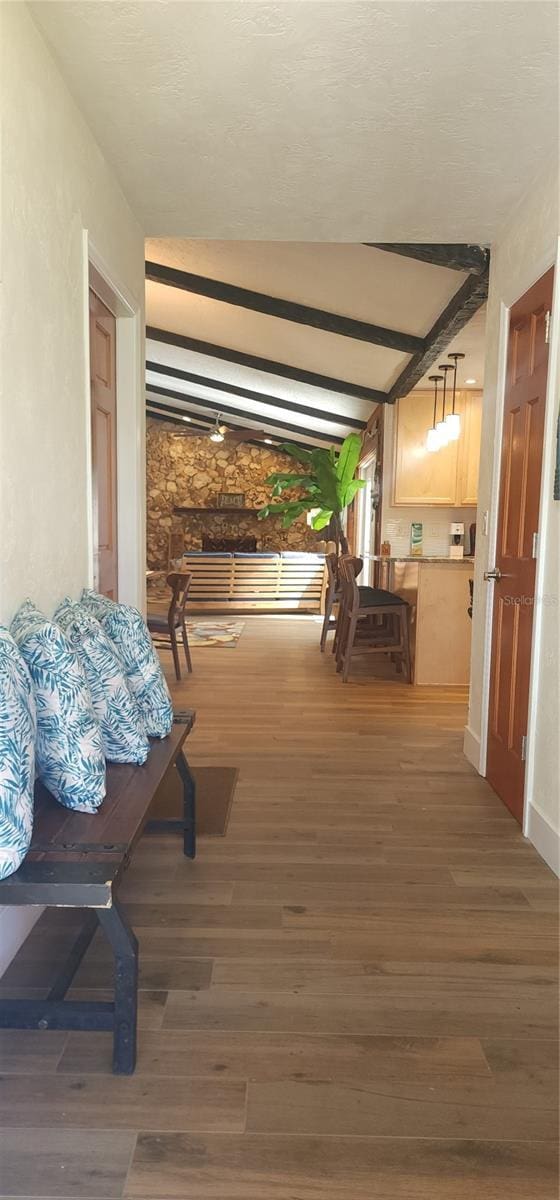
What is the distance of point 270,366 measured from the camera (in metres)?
7.02

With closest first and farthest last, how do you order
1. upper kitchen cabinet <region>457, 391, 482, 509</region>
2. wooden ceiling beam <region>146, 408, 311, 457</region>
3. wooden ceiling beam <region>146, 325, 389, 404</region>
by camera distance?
upper kitchen cabinet <region>457, 391, 482, 509</region> < wooden ceiling beam <region>146, 325, 389, 404</region> < wooden ceiling beam <region>146, 408, 311, 457</region>

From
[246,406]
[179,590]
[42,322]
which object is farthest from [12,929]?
[246,406]

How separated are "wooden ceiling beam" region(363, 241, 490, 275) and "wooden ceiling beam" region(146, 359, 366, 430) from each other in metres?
5.02

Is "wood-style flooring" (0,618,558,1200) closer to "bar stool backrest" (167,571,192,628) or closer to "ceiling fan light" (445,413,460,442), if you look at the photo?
"bar stool backrest" (167,571,192,628)

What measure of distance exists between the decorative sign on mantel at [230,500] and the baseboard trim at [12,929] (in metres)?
11.9

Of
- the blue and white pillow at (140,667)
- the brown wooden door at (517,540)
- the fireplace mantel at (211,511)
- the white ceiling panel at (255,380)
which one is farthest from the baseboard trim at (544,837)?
the fireplace mantel at (211,511)

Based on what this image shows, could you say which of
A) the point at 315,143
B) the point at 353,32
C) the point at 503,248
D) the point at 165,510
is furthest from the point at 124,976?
the point at 165,510

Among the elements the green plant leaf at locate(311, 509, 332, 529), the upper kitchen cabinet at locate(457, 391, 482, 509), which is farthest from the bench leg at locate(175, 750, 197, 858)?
the green plant leaf at locate(311, 509, 332, 529)

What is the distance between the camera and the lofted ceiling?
14.0 feet

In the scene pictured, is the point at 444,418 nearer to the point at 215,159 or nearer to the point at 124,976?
the point at 215,159

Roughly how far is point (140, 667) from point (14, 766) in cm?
89

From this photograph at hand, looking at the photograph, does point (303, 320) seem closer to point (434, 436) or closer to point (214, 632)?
point (434, 436)

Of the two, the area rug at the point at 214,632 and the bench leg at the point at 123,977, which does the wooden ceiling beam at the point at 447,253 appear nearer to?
the bench leg at the point at 123,977

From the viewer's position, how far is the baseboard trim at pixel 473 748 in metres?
3.39
